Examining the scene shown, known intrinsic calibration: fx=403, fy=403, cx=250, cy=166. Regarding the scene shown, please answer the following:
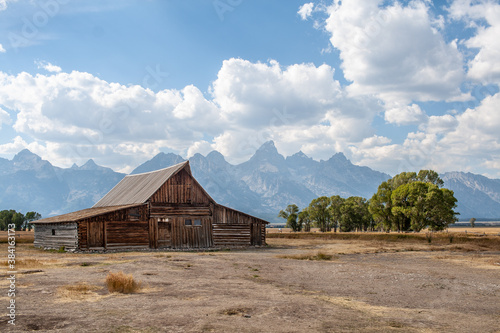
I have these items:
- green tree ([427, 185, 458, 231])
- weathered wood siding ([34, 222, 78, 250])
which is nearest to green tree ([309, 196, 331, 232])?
green tree ([427, 185, 458, 231])

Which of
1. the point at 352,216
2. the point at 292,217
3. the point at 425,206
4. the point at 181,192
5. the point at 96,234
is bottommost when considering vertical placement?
the point at 292,217

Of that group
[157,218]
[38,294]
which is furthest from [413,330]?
[157,218]

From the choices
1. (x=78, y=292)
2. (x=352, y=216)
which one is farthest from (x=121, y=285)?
(x=352, y=216)

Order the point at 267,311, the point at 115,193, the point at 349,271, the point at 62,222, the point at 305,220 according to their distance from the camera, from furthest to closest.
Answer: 1. the point at 305,220
2. the point at 115,193
3. the point at 62,222
4. the point at 349,271
5. the point at 267,311

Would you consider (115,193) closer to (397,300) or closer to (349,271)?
(349,271)

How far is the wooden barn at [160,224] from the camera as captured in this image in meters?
36.3

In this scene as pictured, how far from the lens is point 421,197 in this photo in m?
66.3

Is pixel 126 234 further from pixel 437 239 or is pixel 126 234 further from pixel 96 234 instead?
pixel 437 239

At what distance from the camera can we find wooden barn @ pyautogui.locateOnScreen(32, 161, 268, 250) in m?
36.3

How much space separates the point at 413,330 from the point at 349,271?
41.3ft

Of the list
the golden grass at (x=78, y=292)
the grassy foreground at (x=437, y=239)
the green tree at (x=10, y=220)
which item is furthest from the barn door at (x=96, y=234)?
the green tree at (x=10, y=220)

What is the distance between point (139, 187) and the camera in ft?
150

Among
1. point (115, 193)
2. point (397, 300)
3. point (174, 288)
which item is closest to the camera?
point (397, 300)

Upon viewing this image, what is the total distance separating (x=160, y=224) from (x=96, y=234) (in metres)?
6.08
